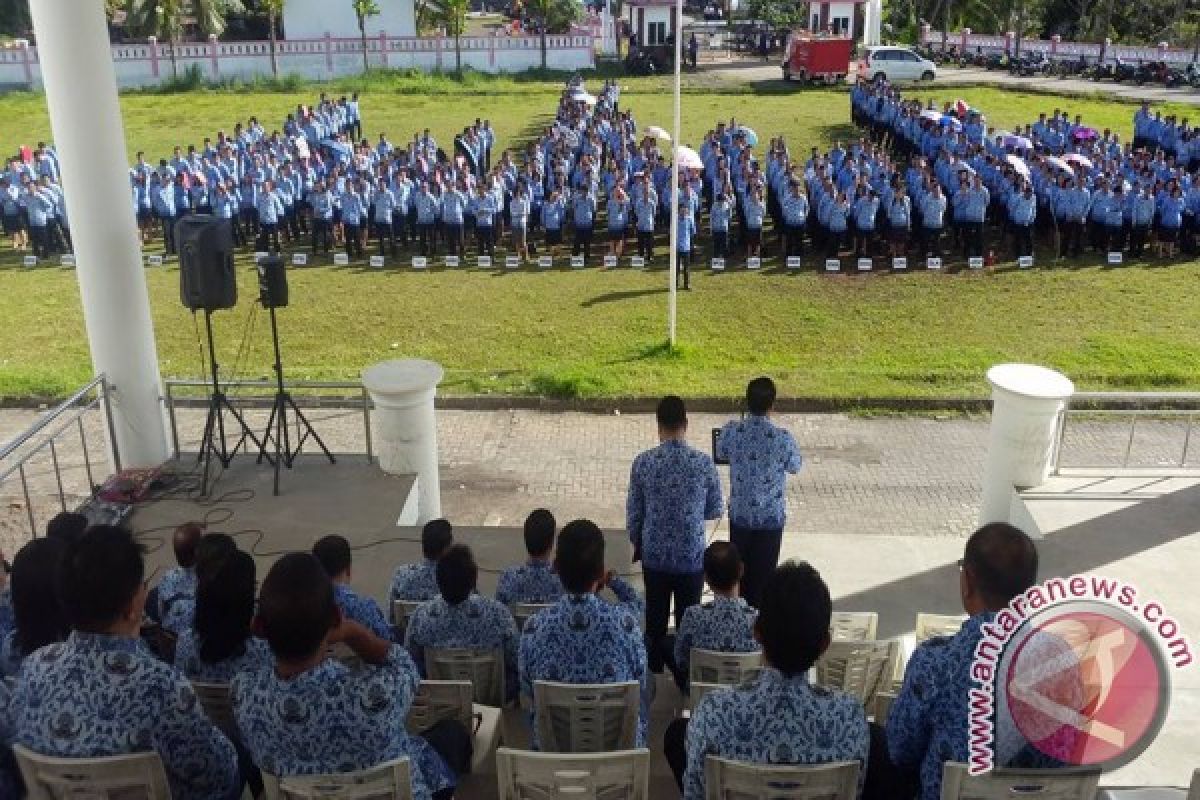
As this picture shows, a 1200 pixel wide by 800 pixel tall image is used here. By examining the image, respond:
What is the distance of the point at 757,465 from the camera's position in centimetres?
618

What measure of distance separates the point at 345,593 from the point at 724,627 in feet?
5.22

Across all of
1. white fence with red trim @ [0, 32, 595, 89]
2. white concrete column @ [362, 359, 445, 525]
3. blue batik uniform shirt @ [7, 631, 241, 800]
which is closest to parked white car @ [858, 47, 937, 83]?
white fence with red trim @ [0, 32, 595, 89]

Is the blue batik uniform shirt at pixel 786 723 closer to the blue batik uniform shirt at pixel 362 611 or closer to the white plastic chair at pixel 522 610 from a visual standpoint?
the blue batik uniform shirt at pixel 362 611

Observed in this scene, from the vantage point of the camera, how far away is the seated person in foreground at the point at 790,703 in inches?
126

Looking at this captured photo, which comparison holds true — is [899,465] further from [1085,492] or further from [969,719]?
[969,719]

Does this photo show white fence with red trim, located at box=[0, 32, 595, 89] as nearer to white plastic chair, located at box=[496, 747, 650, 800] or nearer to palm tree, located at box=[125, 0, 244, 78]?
palm tree, located at box=[125, 0, 244, 78]

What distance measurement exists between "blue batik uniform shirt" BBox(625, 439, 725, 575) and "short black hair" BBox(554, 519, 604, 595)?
5.46ft

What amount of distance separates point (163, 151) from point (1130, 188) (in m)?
19.7

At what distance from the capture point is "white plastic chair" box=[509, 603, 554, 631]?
5.11 m

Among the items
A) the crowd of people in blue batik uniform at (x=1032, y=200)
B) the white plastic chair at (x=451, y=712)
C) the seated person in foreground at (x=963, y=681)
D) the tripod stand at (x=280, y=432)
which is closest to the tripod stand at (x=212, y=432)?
the tripod stand at (x=280, y=432)

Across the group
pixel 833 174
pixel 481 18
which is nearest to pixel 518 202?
pixel 833 174

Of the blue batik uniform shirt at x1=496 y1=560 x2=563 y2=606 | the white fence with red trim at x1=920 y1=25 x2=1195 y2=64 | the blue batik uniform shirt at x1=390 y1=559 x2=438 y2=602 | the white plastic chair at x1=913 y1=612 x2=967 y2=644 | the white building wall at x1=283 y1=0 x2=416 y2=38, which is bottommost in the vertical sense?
the white plastic chair at x1=913 y1=612 x2=967 y2=644

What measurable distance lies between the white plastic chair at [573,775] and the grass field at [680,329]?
7817 mm

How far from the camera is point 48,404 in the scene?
11.3 m
